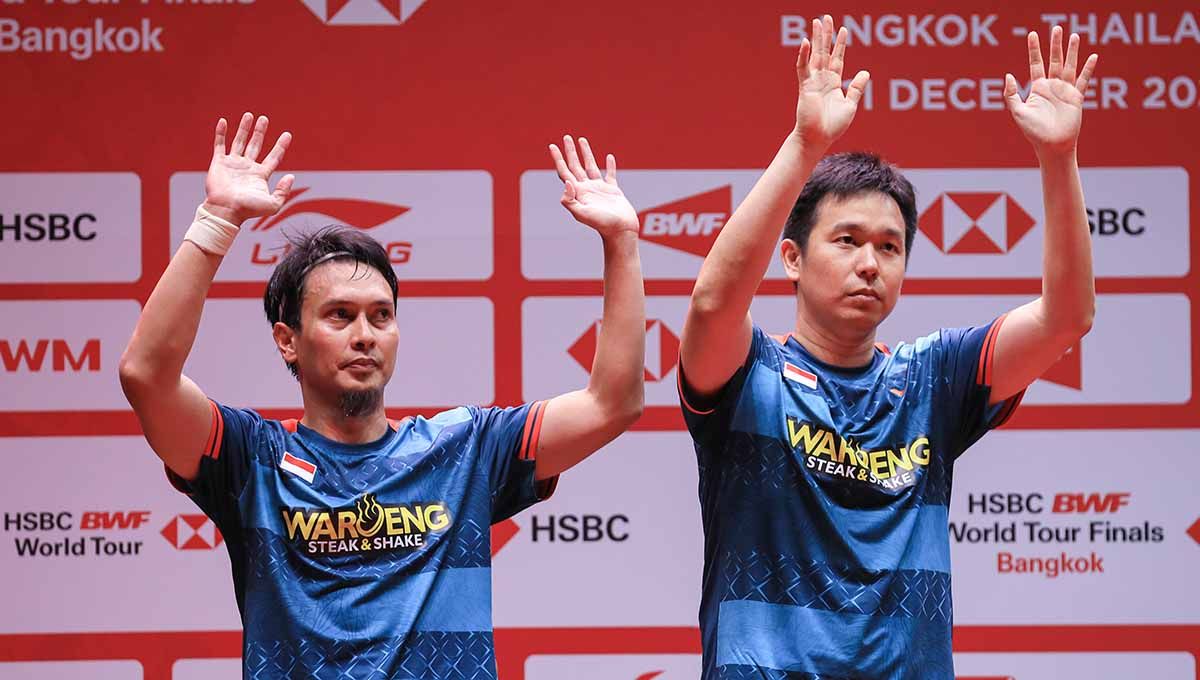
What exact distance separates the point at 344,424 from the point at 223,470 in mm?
208

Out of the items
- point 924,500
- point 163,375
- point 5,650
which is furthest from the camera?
point 5,650

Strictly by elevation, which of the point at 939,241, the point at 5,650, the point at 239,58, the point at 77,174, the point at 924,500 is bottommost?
the point at 5,650

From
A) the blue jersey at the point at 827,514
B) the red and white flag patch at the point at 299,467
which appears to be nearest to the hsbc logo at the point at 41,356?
the red and white flag patch at the point at 299,467

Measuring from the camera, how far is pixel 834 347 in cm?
223

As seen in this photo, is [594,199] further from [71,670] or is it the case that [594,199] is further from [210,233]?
[71,670]

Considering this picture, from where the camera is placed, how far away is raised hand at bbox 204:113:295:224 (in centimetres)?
208

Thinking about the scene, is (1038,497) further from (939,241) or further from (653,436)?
(653,436)

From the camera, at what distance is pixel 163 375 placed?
1.99 m

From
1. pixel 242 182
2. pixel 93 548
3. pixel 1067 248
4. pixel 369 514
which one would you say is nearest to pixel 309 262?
pixel 242 182

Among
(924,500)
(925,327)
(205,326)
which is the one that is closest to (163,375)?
(924,500)

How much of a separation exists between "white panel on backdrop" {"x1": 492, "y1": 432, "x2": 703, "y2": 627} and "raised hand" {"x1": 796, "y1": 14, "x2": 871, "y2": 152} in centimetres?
149

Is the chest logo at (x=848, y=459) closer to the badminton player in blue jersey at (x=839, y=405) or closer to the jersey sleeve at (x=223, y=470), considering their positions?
the badminton player in blue jersey at (x=839, y=405)

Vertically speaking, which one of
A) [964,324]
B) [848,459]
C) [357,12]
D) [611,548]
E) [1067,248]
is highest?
[357,12]

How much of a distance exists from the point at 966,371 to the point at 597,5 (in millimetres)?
1675
